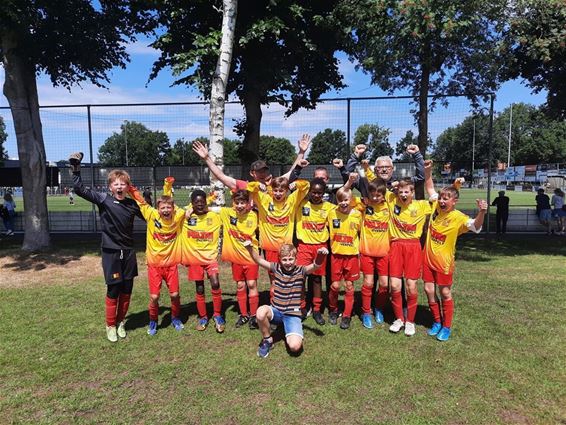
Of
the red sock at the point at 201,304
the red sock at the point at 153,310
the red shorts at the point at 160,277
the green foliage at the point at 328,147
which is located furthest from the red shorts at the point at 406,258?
the green foliage at the point at 328,147

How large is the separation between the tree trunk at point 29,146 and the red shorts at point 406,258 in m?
9.34

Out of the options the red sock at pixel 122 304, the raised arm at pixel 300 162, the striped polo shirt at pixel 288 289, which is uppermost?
the raised arm at pixel 300 162

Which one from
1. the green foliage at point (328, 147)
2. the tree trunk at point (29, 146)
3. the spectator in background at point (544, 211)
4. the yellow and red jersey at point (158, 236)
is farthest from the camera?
the spectator in background at point (544, 211)

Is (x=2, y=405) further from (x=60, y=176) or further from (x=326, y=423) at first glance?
(x=60, y=176)

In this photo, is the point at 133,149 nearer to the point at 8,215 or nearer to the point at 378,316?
the point at 8,215

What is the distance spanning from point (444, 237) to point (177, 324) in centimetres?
342

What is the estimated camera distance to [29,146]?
1005cm

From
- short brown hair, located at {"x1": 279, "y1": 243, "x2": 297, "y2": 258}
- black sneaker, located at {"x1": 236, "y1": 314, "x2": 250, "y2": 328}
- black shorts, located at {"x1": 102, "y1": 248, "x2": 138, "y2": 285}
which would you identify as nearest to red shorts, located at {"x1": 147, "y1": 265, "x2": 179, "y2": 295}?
black shorts, located at {"x1": 102, "y1": 248, "x2": 138, "y2": 285}

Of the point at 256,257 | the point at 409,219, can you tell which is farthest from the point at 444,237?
the point at 256,257

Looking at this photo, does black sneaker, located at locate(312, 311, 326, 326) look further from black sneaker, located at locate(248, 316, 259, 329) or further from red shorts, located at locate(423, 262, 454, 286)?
red shorts, located at locate(423, 262, 454, 286)

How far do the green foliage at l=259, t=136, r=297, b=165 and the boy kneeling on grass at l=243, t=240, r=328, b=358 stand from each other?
22.1 ft

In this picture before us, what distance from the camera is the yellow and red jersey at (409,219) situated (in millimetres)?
4707

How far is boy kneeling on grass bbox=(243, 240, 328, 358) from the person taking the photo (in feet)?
14.1

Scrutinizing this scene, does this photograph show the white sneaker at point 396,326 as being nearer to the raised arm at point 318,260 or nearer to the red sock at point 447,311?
the red sock at point 447,311
